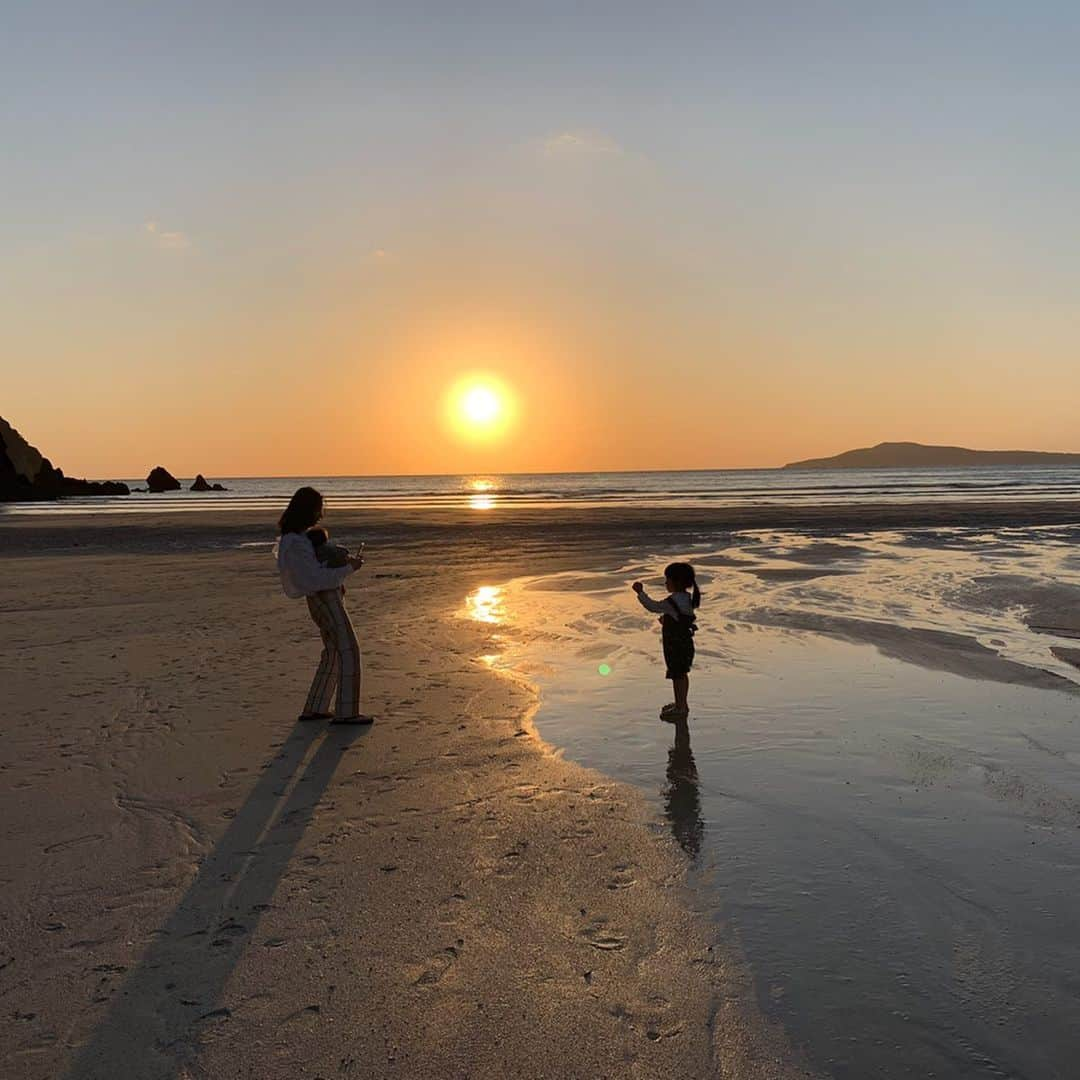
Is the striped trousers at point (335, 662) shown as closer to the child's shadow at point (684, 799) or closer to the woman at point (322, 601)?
the woman at point (322, 601)

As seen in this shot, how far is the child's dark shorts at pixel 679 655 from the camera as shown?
8.02 metres

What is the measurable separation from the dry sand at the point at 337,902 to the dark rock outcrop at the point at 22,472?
86.1m

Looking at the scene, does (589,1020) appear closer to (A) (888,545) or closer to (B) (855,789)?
(B) (855,789)

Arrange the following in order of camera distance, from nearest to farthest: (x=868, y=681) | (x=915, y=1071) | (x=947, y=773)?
1. (x=915, y=1071)
2. (x=947, y=773)
3. (x=868, y=681)

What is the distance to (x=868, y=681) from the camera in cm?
912

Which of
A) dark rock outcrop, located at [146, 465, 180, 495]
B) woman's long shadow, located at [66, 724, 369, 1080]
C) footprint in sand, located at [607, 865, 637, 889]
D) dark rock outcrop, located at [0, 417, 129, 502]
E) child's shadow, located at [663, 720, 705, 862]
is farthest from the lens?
dark rock outcrop, located at [146, 465, 180, 495]

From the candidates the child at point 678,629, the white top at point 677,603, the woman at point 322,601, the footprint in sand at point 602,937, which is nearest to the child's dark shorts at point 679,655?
the child at point 678,629

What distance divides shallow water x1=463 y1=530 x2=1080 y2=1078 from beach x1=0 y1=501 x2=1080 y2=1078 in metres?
0.15

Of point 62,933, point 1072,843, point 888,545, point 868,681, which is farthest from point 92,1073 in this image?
point 888,545

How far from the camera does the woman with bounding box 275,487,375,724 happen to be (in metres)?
7.84

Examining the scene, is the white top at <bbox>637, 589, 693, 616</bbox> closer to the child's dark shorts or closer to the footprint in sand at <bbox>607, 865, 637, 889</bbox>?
the child's dark shorts

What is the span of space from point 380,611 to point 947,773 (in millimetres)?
10373

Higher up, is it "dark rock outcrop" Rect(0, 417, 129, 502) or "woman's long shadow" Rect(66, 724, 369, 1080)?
"dark rock outcrop" Rect(0, 417, 129, 502)

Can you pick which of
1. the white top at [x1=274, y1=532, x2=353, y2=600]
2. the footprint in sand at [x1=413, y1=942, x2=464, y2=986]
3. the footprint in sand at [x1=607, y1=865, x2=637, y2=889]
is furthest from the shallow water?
the white top at [x1=274, y1=532, x2=353, y2=600]
